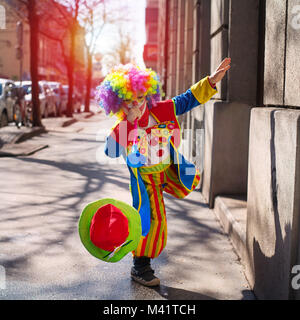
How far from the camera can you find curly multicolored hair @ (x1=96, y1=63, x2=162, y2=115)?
4027mm

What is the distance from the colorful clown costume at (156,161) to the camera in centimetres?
411

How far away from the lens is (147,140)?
164 inches

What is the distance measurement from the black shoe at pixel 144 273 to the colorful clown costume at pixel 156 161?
0.16 feet

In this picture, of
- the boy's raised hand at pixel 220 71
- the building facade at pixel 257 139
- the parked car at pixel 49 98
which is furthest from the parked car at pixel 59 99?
the boy's raised hand at pixel 220 71

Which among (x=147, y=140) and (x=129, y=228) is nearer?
(x=129, y=228)

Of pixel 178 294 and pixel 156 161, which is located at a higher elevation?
pixel 156 161

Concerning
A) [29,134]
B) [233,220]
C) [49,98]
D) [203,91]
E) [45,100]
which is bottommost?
[233,220]

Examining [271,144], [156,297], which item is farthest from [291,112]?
[156,297]

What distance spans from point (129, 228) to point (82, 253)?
47.6 inches

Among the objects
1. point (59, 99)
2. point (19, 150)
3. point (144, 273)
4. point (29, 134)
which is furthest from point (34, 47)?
point (144, 273)

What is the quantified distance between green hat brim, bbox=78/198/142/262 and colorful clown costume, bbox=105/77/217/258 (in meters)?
0.27

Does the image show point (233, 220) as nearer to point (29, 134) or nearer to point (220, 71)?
point (220, 71)

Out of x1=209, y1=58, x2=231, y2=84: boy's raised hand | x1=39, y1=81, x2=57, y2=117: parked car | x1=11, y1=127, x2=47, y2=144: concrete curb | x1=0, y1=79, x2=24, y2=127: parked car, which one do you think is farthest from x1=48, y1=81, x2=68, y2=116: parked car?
x1=209, y1=58, x2=231, y2=84: boy's raised hand

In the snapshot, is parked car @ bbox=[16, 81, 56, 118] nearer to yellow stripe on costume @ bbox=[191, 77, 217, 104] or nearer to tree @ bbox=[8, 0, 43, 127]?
tree @ bbox=[8, 0, 43, 127]
